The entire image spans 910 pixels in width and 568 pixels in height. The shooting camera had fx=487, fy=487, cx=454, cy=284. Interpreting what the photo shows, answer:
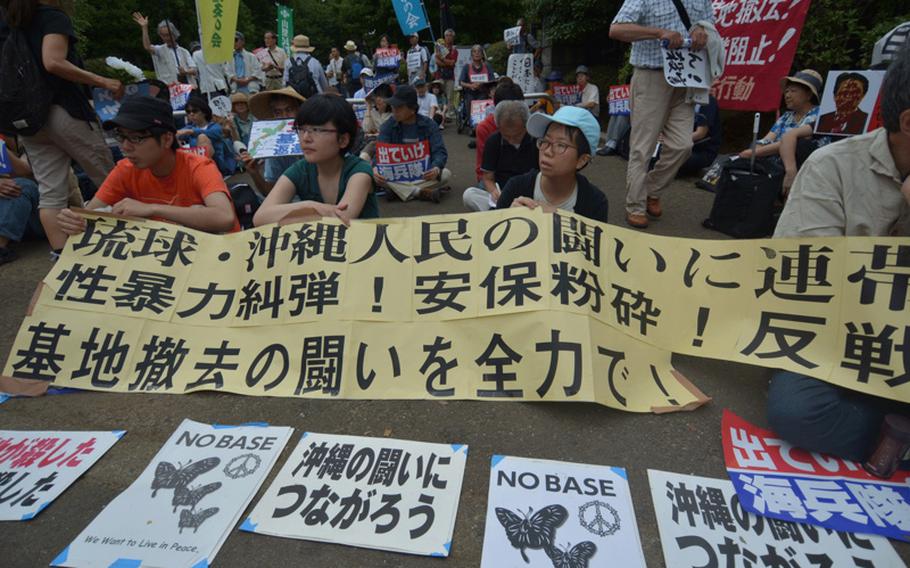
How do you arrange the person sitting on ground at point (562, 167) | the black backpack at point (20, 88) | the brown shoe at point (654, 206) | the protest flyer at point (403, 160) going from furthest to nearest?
the protest flyer at point (403, 160), the brown shoe at point (654, 206), the black backpack at point (20, 88), the person sitting on ground at point (562, 167)

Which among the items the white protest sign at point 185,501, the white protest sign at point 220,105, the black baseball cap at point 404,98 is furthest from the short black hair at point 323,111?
the white protest sign at point 220,105

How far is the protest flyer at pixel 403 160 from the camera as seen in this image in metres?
5.83

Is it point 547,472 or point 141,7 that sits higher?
point 141,7

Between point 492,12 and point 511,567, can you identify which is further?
point 492,12

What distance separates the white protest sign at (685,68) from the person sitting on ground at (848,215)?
2143mm

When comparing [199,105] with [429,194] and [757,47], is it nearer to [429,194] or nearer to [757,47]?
[429,194]

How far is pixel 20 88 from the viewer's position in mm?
3254

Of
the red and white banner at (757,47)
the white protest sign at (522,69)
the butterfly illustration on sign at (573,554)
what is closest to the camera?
the butterfly illustration on sign at (573,554)

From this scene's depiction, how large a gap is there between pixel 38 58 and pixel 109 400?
2.60 meters

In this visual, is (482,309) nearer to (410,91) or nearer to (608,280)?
(608,280)

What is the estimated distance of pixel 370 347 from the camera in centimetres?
236

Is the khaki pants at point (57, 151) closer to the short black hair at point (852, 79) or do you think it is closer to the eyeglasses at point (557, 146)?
the eyeglasses at point (557, 146)

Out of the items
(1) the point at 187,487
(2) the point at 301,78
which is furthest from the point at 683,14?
(2) the point at 301,78

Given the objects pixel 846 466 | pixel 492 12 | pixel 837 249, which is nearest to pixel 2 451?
pixel 846 466
